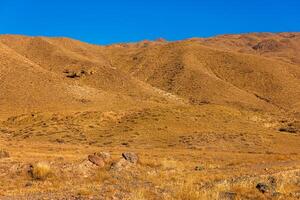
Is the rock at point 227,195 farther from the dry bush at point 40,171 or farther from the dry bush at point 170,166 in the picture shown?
the dry bush at point 170,166

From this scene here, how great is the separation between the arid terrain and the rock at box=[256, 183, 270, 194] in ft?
0.15

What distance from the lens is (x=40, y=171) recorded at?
19.1 metres

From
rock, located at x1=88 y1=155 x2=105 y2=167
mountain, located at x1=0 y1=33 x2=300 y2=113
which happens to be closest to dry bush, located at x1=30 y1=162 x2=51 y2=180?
rock, located at x1=88 y1=155 x2=105 y2=167

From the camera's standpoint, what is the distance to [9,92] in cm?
6738

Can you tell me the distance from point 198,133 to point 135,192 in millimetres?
34925

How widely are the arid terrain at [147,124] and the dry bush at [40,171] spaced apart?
4 centimetres

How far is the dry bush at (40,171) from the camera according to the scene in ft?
62.1

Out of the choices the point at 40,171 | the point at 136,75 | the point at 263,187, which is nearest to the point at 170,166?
the point at 40,171

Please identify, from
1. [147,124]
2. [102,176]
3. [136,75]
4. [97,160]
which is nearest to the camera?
[102,176]

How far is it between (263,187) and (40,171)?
326 inches

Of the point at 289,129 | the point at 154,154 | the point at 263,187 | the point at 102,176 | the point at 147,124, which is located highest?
the point at 147,124

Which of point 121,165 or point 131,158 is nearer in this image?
point 121,165

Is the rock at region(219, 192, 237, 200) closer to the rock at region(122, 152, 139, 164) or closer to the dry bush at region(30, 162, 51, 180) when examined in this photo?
the dry bush at region(30, 162, 51, 180)

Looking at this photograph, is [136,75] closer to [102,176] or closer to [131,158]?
[131,158]
